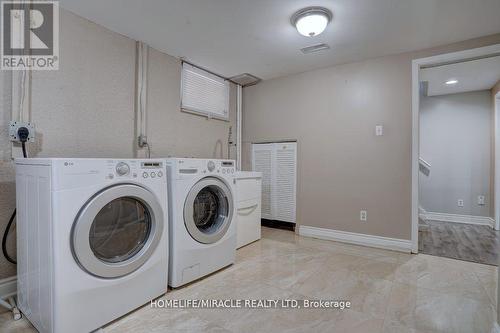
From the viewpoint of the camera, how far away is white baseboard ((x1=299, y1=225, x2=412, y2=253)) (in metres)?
2.69

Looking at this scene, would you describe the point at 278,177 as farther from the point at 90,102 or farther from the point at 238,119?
the point at 90,102

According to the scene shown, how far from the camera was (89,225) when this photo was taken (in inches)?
52.1

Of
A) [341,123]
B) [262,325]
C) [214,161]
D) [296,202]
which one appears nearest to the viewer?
[262,325]

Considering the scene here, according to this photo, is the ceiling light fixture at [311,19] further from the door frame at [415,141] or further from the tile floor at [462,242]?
the tile floor at [462,242]

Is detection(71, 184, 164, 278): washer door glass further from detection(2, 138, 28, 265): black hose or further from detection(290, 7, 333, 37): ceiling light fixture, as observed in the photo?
detection(290, 7, 333, 37): ceiling light fixture

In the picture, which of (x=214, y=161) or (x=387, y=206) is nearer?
(x=214, y=161)

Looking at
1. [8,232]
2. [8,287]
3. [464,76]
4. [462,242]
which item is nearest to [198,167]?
[8,232]

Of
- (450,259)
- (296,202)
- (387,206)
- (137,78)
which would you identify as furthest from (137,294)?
(450,259)

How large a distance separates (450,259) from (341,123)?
175 cm

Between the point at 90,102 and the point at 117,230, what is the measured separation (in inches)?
48.9

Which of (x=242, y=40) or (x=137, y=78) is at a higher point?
(x=242, y=40)

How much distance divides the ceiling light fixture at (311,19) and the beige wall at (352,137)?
1115mm

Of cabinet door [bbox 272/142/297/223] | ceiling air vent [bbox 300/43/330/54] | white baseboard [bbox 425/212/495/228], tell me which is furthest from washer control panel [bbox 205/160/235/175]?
white baseboard [bbox 425/212/495/228]

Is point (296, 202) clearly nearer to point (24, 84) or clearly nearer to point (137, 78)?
point (137, 78)
